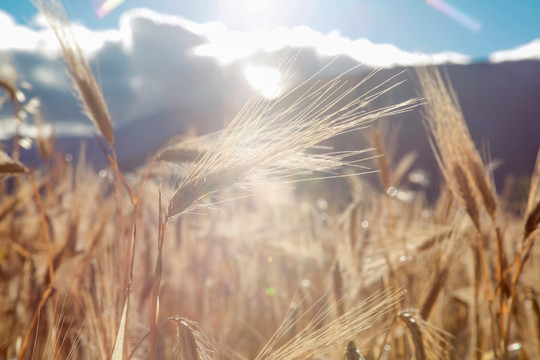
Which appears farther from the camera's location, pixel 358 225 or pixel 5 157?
pixel 358 225

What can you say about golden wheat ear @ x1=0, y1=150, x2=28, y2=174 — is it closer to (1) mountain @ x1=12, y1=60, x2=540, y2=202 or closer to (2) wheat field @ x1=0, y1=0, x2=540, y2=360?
(2) wheat field @ x1=0, y1=0, x2=540, y2=360

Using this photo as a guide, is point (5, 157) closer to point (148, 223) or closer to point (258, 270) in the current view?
point (148, 223)

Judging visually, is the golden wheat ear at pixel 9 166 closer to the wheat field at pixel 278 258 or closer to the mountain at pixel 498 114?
the wheat field at pixel 278 258

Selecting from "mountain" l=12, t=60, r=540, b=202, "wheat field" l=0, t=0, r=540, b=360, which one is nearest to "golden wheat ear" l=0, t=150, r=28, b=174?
"wheat field" l=0, t=0, r=540, b=360

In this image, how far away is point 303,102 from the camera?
736mm

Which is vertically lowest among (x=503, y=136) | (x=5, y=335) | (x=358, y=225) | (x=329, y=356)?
(x=329, y=356)

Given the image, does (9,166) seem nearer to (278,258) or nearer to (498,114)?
(278,258)

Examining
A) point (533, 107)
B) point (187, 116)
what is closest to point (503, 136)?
point (533, 107)

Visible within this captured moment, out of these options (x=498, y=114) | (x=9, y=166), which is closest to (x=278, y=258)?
(x=9, y=166)

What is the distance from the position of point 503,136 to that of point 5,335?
4727 centimetres

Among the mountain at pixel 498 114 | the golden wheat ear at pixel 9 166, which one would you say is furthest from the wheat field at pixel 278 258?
the mountain at pixel 498 114

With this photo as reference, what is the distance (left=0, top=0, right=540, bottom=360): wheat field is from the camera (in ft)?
2.36

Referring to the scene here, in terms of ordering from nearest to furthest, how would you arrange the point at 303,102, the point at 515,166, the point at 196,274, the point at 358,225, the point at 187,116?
the point at 303,102, the point at 358,225, the point at 196,274, the point at 515,166, the point at 187,116

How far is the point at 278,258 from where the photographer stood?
292cm
